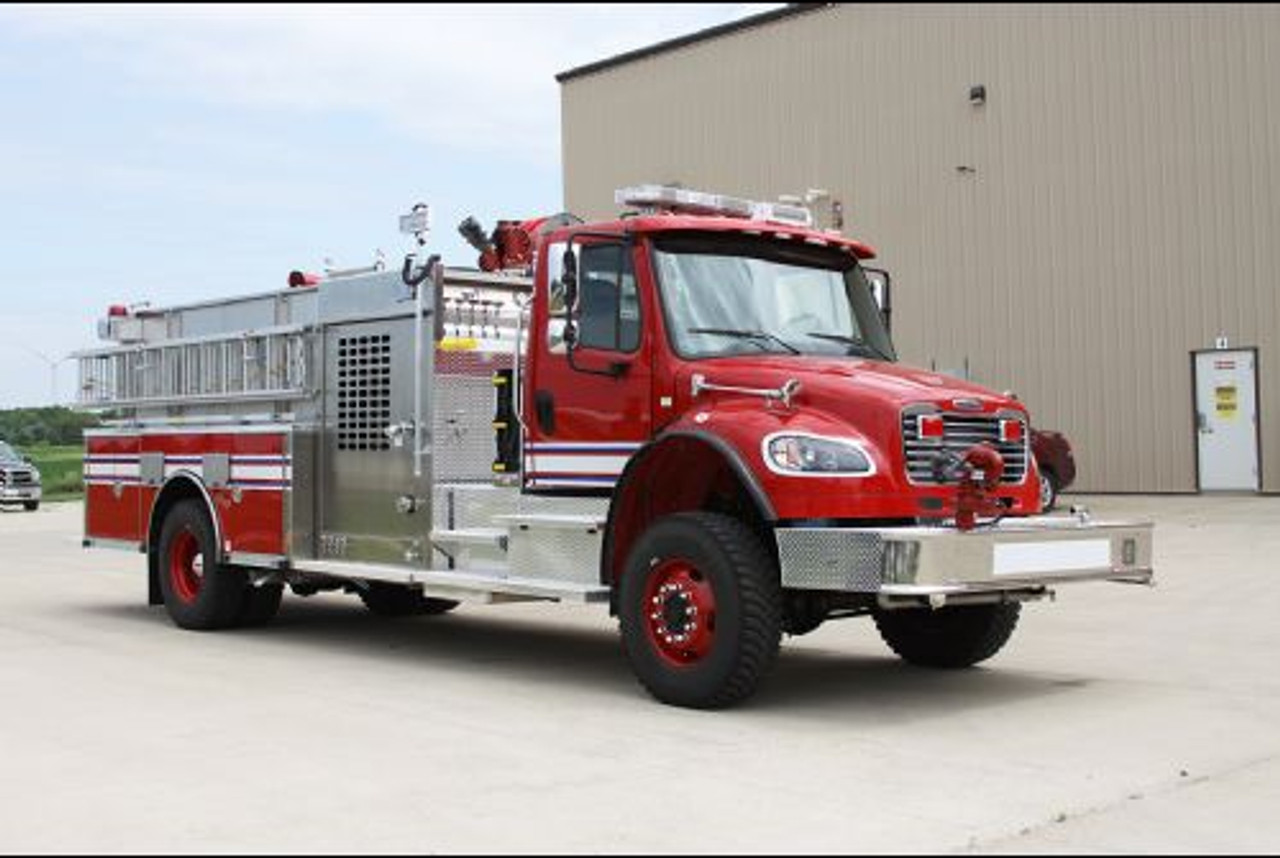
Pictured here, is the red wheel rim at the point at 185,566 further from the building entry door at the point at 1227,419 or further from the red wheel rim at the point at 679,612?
the building entry door at the point at 1227,419

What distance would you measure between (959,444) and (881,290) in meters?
1.88

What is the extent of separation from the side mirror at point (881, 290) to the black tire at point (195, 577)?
516cm

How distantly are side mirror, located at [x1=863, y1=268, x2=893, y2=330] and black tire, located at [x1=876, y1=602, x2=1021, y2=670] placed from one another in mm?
1782

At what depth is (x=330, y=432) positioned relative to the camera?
1052cm

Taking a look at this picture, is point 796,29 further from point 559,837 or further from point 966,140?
point 559,837

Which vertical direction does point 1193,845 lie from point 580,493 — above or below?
below

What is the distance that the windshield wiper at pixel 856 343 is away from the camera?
883 centimetres

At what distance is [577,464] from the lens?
8.75 meters

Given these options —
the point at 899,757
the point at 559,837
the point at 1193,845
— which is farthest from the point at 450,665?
the point at 1193,845

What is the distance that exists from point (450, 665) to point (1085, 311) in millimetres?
19028

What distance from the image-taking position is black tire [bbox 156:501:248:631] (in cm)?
1132

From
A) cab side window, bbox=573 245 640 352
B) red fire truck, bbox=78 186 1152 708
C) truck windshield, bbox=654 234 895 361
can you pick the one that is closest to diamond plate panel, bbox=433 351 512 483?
red fire truck, bbox=78 186 1152 708

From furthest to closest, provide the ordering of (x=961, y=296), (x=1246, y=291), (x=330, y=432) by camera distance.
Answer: (x=961, y=296) < (x=1246, y=291) < (x=330, y=432)

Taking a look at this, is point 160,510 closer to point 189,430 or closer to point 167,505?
point 167,505
